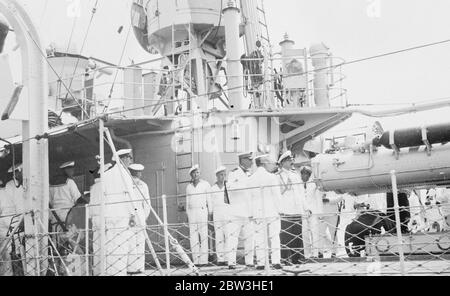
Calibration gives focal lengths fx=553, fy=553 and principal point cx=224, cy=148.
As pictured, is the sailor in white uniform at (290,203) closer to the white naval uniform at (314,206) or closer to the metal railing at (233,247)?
the metal railing at (233,247)

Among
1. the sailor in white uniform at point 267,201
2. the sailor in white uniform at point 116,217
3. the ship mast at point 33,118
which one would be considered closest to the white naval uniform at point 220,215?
the sailor in white uniform at point 267,201

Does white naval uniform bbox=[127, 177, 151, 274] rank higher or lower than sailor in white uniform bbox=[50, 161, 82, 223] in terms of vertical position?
lower

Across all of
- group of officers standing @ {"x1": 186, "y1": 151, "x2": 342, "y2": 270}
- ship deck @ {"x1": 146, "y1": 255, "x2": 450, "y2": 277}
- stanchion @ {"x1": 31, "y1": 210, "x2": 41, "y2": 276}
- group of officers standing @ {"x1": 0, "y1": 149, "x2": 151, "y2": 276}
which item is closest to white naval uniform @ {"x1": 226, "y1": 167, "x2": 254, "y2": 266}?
group of officers standing @ {"x1": 186, "y1": 151, "x2": 342, "y2": 270}

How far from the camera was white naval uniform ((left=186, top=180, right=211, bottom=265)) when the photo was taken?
5.48 m

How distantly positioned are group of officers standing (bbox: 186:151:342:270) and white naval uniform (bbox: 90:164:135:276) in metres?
0.69

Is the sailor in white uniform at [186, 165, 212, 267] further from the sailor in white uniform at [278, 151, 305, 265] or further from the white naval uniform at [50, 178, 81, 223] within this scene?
the white naval uniform at [50, 178, 81, 223]

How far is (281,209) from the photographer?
504cm

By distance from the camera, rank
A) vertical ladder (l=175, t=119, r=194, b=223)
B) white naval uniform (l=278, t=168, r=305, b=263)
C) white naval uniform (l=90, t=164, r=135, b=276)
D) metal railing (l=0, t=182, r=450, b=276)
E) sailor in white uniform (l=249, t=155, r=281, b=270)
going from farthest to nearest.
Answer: vertical ladder (l=175, t=119, r=194, b=223)
white naval uniform (l=278, t=168, r=305, b=263)
sailor in white uniform (l=249, t=155, r=281, b=270)
white naval uniform (l=90, t=164, r=135, b=276)
metal railing (l=0, t=182, r=450, b=276)

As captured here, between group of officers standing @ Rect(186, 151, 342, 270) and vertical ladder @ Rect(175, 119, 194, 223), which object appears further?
vertical ladder @ Rect(175, 119, 194, 223)

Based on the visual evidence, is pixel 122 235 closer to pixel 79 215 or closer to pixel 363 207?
pixel 79 215

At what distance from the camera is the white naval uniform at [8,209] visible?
5555 millimetres

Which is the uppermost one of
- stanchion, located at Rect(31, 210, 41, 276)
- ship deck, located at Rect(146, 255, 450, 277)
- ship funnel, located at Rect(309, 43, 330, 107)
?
ship funnel, located at Rect(309, 43, 330, 107)

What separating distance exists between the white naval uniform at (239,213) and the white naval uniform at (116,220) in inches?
38.1
